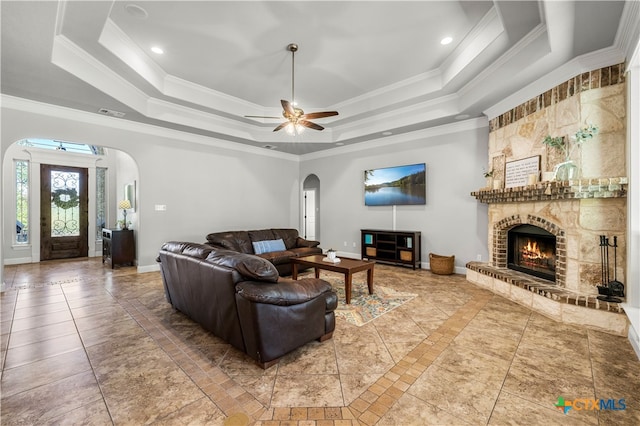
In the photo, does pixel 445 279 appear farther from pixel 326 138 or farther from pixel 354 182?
pixel 326 138

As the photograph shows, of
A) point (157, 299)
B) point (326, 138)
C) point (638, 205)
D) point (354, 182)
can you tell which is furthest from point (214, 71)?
point (638, 205)

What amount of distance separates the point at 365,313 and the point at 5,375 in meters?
3.18

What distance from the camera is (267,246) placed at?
5605 mm

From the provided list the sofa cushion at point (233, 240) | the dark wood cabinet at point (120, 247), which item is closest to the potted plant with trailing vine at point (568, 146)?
the sofa cushion at point (233, 240)

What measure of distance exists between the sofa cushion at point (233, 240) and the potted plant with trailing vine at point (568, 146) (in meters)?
4.90

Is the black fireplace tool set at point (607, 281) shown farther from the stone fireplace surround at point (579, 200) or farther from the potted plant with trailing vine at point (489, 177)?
the potted plant with trailing vine at point (489, 177)

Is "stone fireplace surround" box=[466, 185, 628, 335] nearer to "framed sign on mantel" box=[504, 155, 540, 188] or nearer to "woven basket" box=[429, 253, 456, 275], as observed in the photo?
"framed sign on mantel" box=[504, 155, 540, 188]

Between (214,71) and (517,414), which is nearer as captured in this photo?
(517,414)

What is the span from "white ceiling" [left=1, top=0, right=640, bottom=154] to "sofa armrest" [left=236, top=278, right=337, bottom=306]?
9.59ft

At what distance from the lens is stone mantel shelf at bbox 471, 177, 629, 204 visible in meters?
2.88

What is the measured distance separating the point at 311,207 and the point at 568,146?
251 inches

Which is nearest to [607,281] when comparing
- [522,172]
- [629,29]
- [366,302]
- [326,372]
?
[522,172]

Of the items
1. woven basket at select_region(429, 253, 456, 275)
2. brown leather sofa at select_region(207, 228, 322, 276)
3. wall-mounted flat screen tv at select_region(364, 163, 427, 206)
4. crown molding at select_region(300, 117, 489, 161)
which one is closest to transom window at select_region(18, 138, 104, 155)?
brown leather sofa at select_region(207, 228, 322, 276)

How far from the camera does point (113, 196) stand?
7691 mm
